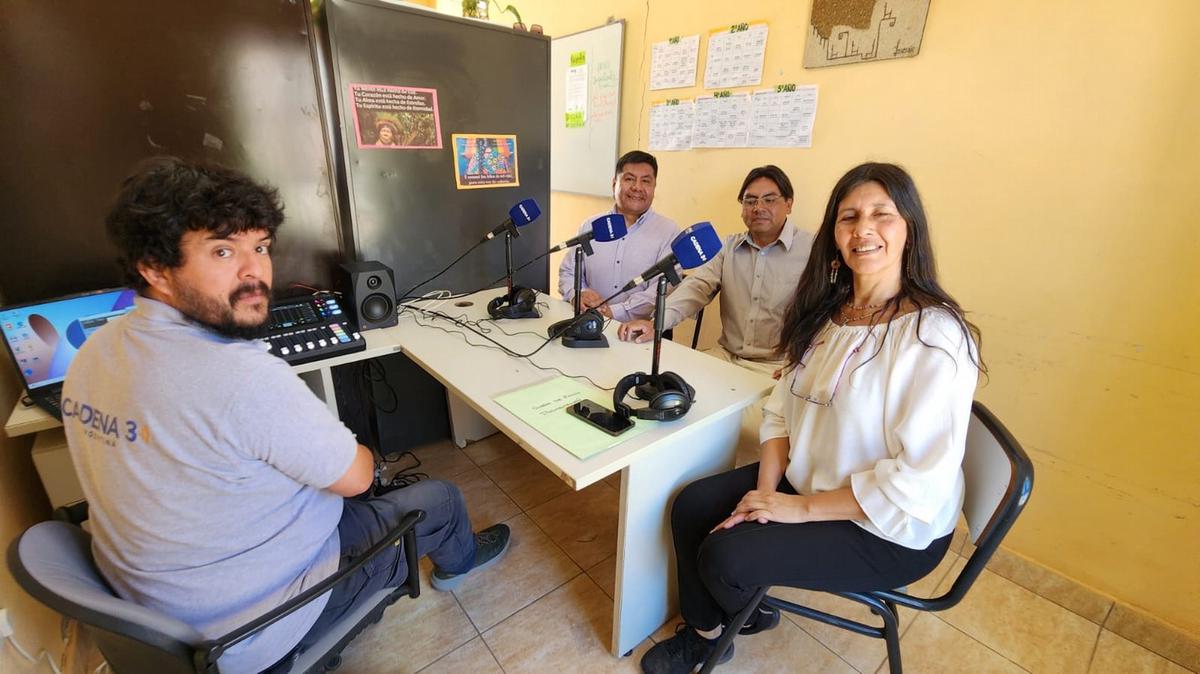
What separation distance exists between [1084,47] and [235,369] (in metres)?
2.23

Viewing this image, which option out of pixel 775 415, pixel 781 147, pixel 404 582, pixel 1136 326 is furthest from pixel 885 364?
pixel 781 147

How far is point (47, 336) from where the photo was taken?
1.24m

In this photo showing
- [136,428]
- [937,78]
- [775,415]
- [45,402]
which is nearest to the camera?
[136,428]

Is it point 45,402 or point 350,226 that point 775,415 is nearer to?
point 350,226

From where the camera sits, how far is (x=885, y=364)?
1.05 meters

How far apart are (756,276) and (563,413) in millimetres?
1199

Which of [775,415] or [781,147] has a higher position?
[781,147]

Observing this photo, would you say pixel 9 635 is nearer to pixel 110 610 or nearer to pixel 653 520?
pixel 110 610

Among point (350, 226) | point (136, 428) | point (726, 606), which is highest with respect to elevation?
point (350, 226)

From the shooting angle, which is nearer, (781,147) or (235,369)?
(235,369)

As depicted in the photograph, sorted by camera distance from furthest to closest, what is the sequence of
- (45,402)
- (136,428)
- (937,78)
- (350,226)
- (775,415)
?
(350,226), (937,78), (775,415), (45,402), (136,428)

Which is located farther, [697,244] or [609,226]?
[609,226]

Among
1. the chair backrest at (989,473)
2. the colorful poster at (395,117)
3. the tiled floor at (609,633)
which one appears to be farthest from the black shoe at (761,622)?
the colorful poster at (395,117)

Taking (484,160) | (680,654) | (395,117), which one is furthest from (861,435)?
(395,117)
